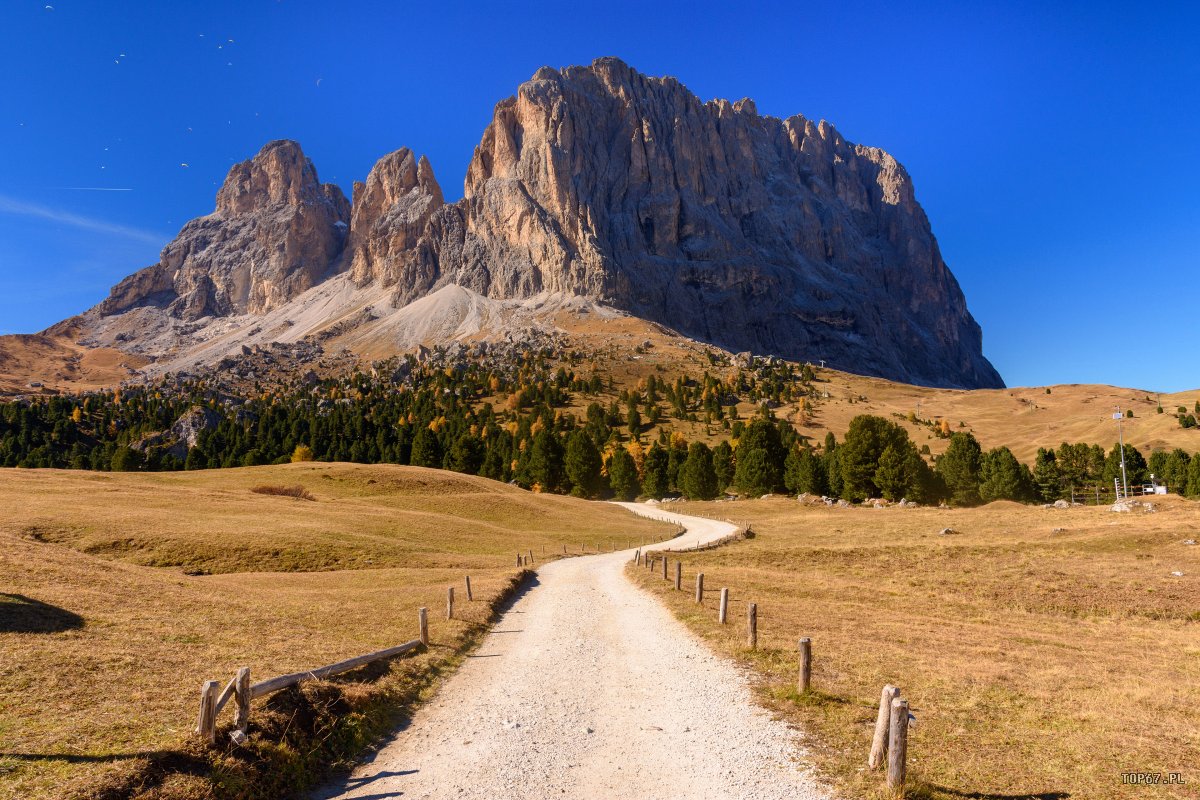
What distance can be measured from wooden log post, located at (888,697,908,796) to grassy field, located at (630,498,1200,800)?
0.93 feet

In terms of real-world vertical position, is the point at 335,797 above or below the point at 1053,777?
below

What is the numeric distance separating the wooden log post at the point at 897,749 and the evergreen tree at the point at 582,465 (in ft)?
366

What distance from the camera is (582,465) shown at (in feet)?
397

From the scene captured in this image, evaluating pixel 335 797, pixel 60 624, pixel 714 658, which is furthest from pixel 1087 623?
pixel 60 624

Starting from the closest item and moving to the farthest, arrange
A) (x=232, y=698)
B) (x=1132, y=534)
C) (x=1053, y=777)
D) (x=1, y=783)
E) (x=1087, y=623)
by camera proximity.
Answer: (x=1, y=783) < (x=1053, y=777) < (x=232, y=698) < (x=1087, y=623) < (x=1132, y=534)

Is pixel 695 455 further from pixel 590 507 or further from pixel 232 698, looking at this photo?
pixel 232 698

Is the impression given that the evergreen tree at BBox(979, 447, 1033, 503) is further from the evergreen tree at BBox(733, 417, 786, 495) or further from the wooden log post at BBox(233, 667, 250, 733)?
the wooden log post at BBox(233, 667, 250, 733)

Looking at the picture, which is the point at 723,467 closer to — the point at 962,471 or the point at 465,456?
the point at 962,471

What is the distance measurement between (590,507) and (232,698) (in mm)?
76945

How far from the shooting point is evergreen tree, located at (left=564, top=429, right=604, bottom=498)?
4769 inches

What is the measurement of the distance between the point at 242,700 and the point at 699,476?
105723mm

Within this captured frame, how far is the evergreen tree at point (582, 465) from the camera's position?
121 m

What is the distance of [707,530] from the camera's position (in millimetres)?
70188

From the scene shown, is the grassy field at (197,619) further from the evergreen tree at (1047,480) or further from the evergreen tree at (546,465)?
the evergreen tree at (1047,480)
